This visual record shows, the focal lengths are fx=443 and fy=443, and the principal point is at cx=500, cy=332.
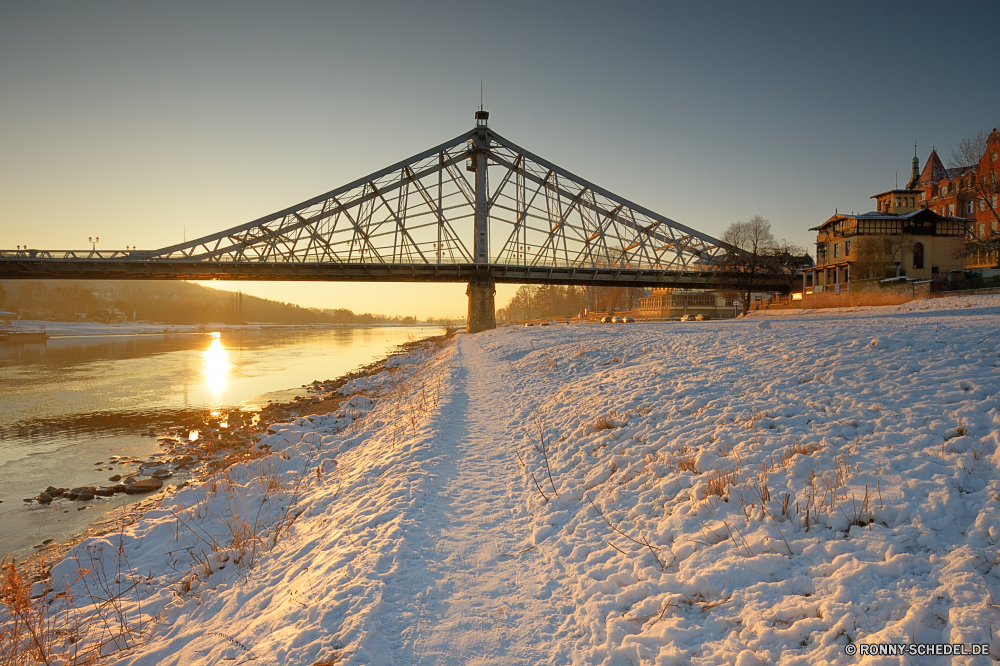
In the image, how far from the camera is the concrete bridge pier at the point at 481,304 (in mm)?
47625

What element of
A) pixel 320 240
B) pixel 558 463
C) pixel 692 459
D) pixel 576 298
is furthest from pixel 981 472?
pixel 576 298

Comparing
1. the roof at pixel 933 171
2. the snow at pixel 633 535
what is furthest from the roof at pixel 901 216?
the snow at pixel 633 535

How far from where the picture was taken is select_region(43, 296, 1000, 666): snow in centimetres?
381

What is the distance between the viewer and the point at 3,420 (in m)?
19.8

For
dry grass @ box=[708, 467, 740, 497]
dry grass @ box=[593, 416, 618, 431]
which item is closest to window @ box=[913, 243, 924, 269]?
dry grass @ box=[593, 416, 618, 431]

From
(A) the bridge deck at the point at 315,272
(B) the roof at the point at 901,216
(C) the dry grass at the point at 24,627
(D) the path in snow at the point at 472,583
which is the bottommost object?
(C) the dry grass at the point at 24,627

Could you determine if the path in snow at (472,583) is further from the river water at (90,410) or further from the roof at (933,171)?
the roof at (933,171)

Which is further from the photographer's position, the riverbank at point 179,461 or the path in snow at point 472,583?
the riverbank at point 179,461

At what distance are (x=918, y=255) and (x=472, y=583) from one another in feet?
188

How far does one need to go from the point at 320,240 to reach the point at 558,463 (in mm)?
→ 47896

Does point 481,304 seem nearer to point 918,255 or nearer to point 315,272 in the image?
point 315,272

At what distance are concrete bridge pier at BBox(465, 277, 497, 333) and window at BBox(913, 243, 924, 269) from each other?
137 feet

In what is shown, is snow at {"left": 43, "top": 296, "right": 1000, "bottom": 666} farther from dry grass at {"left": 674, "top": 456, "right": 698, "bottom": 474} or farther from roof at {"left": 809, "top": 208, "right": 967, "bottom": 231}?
roof at {"left": 809, "top": 208, "right": 967, "bottom": 231}

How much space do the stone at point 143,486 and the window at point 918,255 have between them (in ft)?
196
